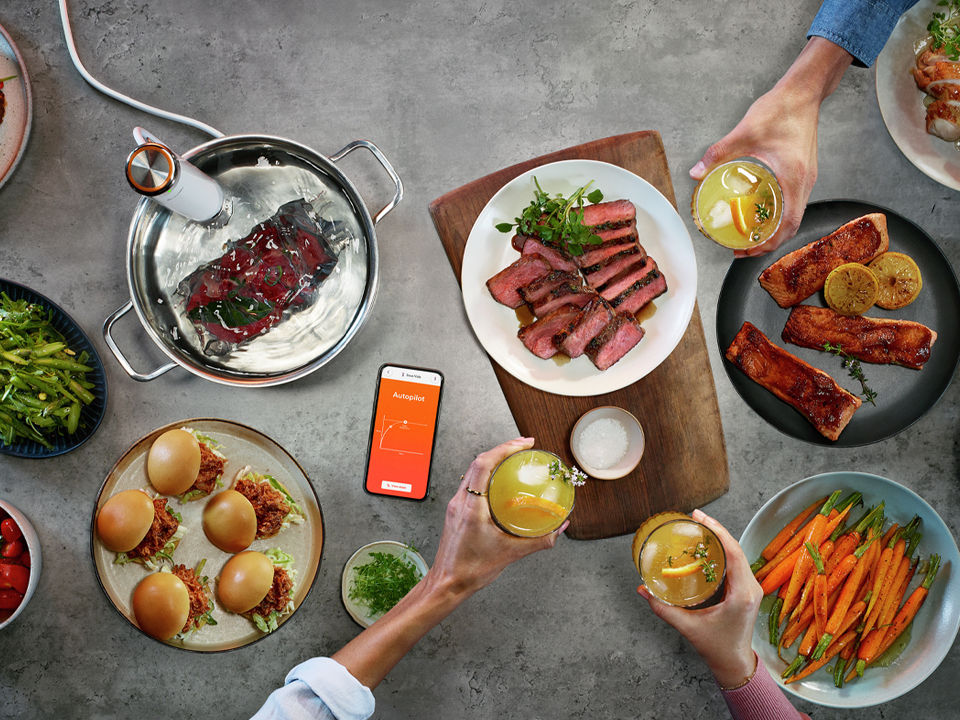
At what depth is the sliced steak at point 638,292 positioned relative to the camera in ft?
6.14

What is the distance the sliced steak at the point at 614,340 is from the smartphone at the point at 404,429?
1.69 feet

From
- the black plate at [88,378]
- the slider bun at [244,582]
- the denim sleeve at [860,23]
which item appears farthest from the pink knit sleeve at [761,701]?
the black plate at [88,378]

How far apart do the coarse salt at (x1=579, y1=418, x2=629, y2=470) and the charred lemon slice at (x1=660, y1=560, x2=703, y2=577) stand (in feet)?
1.16

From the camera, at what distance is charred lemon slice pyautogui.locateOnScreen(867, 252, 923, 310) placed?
1952mm

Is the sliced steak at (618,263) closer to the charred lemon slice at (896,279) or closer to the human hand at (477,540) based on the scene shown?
the human hand at (477,540)

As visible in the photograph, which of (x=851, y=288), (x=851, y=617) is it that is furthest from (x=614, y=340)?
(x=851, y=617)

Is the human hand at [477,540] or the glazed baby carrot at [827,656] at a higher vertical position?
the human hand at [477,540]

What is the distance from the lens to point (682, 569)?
1746mm

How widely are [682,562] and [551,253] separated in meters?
0.94

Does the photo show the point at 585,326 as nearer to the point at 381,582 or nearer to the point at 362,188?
the point at 362,188

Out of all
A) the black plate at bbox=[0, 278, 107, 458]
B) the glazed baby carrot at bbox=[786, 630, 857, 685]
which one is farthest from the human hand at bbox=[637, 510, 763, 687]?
the black plate at bbox=[0, 278, 107, 458]

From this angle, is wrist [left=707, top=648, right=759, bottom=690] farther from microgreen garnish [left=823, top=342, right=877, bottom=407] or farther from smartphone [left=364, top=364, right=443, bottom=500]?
smartphone [left=364, top=364, right=443, bottom=500]

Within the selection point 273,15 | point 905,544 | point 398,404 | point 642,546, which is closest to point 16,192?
point 273,15

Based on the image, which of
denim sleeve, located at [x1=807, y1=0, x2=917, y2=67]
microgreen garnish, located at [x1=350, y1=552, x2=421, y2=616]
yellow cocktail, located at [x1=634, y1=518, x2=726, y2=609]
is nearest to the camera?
yellow cocktail, located at [x1=634, y1=518, x2=726, y2=609]
